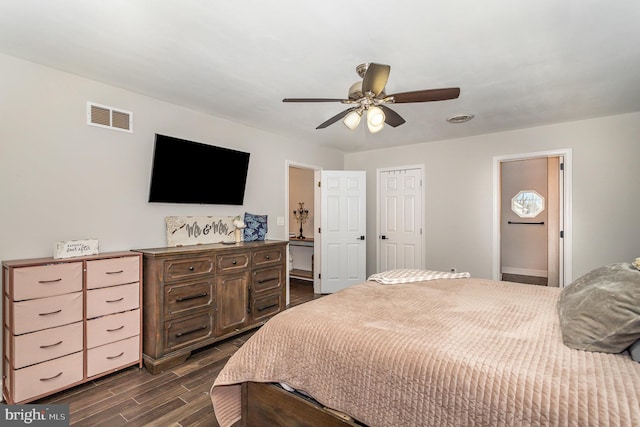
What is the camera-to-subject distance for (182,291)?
9.21 feet

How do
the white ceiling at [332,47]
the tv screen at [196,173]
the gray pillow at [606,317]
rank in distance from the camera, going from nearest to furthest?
1. the gray pillow at [606,317]
2. the white ceiling at [332,47]
3. the tv screen at [196,173]

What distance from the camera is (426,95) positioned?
2.11 m

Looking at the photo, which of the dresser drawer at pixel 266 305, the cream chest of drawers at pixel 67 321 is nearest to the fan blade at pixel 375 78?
the cream chest of drawers at pixel 67 321

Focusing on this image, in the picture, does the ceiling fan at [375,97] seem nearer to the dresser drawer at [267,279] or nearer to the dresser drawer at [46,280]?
the dresser drawer at [267,279]

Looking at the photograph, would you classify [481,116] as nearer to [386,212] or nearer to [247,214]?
[386,212]

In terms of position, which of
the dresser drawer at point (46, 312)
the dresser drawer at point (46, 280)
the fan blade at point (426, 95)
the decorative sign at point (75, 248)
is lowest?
the dresser drawer at point (46, 312)

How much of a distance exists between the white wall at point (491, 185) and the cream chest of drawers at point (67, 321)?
11.6ft

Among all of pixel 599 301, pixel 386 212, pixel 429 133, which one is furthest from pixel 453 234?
pixel 599 301

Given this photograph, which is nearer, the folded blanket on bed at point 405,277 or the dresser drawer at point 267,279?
the folded blanket on bed at point 405,277

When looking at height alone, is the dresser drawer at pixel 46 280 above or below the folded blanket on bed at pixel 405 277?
above

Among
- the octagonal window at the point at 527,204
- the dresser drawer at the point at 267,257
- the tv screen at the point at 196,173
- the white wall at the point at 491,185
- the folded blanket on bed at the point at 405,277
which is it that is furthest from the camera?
the octagonal window at the point at 527,204

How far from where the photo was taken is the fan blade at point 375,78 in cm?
177

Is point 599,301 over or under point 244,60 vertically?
under

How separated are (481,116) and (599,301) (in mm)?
2793
